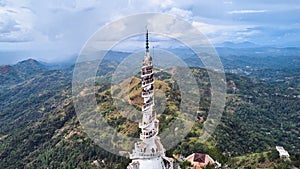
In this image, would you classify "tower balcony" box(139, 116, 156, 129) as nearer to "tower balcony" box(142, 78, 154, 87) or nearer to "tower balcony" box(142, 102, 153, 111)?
"tower balcony" box(142, 102, 153, 111)

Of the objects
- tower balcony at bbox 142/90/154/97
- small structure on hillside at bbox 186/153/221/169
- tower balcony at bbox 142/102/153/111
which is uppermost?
tower balcony at bbox 142/90/154/97

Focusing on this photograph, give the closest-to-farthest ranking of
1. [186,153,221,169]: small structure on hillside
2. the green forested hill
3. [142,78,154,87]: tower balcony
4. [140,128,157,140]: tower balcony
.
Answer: [142,78,154,87]: tower balcony
[140,128,157,140]: tower balcony
[186,153,221,169]: small structure on hillside
the green forested hill

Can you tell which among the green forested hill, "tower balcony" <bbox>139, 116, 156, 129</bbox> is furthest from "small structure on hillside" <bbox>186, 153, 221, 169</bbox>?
"tower balcony" <bbox>139, 116, 156, 129</bbox>

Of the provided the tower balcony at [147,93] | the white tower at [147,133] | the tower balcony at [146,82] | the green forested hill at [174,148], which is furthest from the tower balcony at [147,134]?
the green forested hill at [174,148]

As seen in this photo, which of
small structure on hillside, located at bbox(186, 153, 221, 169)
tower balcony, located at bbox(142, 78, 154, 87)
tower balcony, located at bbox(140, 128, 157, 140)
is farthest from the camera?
small structure on hillside, located at bbox(186, 153, 221, 169)

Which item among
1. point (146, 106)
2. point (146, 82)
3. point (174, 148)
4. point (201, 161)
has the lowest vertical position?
point (174, 148)

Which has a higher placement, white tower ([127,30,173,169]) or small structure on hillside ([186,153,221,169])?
white tower ([127,30,173,169])

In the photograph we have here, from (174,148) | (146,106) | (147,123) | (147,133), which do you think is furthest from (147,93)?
(174,148)

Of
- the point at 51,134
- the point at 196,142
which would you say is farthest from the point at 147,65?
the point at 51,134

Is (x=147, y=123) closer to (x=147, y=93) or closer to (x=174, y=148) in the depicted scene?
(x=147, y=93)

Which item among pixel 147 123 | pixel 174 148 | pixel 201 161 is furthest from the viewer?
pixel 174 148

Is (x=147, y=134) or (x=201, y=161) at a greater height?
(x=147, y=134)

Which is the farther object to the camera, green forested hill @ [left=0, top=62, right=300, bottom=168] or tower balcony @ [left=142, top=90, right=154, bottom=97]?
green forested hill @ [left=0, top=62, right=300, bottom=168]
